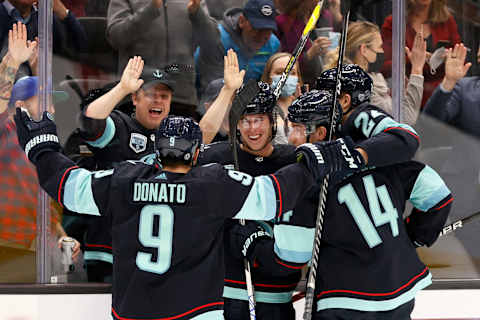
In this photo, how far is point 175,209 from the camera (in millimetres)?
1949

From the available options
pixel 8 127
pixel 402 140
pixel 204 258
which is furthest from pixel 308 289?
pixel 8 127

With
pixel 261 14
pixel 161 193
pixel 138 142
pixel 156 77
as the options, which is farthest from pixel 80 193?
pixel 261 14

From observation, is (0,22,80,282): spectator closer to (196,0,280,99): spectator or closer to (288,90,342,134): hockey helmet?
(196,0,280,99): spectator

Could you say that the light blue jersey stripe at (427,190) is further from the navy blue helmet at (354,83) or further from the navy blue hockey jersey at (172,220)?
the navy blue hockey jersey at (172,220)

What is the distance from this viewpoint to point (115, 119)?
280 cm

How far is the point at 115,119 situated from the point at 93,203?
83 centimetres

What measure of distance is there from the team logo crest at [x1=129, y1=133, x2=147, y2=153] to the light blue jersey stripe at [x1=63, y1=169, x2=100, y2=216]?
2.45ft

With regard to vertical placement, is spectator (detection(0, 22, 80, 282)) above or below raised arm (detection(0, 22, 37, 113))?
below

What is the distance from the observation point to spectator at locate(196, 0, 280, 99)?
2982mm

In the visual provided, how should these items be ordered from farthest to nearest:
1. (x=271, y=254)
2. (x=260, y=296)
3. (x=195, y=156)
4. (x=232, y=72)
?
1. (x=232, y=72)
2. (x=260, y=296)
3. (x=271, y=254)
4. (x=195, y=156)

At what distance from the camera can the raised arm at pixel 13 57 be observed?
2.86 meters

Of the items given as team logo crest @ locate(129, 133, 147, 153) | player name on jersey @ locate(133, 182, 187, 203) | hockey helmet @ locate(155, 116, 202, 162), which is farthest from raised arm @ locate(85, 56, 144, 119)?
player name on jersey @ locate(133, 182, 187, 203)

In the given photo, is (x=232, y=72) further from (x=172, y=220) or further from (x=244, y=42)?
(x=172, y=220)

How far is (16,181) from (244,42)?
1.15m
